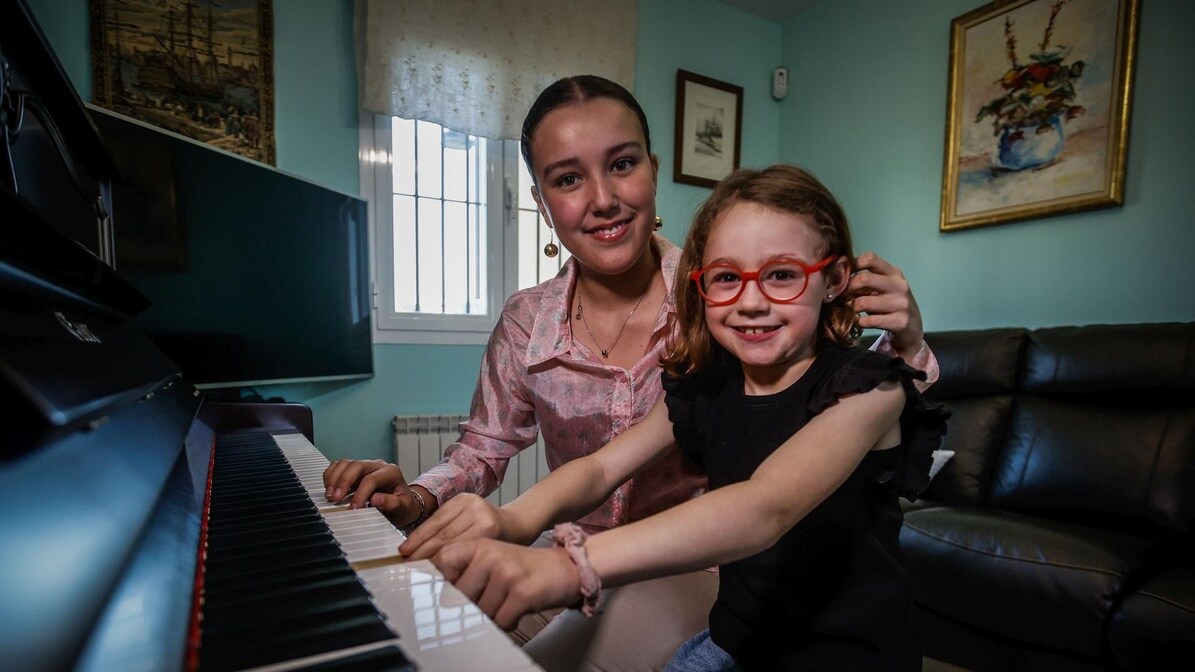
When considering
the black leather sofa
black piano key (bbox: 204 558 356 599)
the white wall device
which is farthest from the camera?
the white wall device

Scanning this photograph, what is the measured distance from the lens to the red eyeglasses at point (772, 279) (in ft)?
2.83

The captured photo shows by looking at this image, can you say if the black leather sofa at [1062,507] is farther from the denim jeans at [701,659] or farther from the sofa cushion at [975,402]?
the denim jeans at [701,659]

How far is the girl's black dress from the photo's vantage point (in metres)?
0.83

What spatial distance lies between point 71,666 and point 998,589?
2.18 metres

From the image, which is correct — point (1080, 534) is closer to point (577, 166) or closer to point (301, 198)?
point (577, 166)

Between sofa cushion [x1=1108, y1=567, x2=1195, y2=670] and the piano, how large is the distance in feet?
6.41

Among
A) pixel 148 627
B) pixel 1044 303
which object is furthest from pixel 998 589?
pixel 148 627

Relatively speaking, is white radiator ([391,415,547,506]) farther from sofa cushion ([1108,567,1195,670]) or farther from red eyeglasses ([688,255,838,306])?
sofa cushion ([1108,567,1195,670])

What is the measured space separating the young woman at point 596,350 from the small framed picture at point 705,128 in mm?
2483

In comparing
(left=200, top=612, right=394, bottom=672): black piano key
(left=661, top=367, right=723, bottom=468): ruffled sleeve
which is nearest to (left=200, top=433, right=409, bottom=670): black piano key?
(left=200, top=612, right=394, bottom=672): black piano key

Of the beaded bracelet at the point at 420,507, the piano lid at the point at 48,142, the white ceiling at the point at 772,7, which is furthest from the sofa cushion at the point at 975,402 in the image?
the piano lid at the point at 48,142

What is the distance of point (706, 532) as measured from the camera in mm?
561

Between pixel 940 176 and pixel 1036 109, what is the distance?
51cm

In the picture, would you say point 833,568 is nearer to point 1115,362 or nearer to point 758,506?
point 758,506
